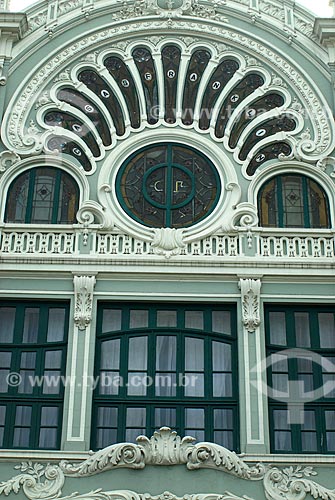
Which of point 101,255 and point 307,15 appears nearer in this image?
point 101,255

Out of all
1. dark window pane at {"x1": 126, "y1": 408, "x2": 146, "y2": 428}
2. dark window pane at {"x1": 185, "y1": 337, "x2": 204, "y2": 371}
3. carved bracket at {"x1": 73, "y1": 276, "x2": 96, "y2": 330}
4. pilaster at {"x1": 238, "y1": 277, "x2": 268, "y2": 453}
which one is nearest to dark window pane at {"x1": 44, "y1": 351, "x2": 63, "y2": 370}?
carved bracket at {"x1": 73, "y1": 276, "x2": 96, "y2": 330}

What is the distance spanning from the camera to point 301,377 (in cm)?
2125

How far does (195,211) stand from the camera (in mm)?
22922

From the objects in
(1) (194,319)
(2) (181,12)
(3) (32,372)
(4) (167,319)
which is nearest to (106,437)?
(3) (32,372)

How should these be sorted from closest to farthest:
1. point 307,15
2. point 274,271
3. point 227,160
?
1. point 274,271
2. point 227,160
3. point 307,15

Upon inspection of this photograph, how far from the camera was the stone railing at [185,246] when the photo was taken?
22.1m

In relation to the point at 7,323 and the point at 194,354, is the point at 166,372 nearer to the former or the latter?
the point at 194,354

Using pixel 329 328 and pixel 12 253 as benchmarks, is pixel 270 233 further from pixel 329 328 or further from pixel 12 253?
pixel 12 253

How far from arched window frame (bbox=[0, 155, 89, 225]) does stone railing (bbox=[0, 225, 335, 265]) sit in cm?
83

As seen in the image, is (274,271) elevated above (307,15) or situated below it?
below

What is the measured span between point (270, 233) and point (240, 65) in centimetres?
446

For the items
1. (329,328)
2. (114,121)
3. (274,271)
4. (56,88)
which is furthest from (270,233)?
(56,88)

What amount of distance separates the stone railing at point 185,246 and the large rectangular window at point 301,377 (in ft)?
3.94

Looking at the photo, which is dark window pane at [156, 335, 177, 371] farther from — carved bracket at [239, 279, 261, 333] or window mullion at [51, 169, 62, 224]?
window mullion at [51, 169, 62, 224]
